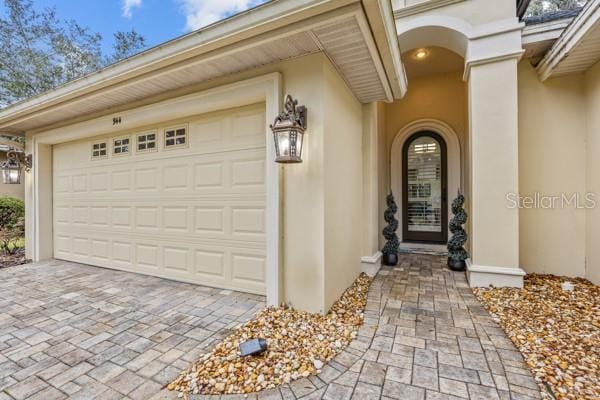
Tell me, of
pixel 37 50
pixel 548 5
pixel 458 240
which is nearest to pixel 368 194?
pixel 458 240

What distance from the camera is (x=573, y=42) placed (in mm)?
2949

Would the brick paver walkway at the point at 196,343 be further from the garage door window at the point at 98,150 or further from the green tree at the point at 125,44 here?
the green tree at the point at 125,44

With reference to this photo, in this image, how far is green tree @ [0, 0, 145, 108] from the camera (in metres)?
7.69

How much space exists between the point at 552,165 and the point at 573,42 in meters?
1.51

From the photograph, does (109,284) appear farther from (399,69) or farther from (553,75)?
(553,75)

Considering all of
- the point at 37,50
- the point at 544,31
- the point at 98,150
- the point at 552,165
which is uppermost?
the point at 37,50

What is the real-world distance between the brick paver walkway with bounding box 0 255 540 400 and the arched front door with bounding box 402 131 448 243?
222 cm

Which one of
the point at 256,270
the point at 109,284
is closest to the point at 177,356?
the point at 256,270

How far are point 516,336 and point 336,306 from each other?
1.51m

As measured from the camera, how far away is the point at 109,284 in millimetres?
3551

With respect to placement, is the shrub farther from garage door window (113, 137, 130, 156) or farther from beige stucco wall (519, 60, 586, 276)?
beige stucco wall (519, 60, 586, 276)

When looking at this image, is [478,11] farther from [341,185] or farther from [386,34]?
[341,185]

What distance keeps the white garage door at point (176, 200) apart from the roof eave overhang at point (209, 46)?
745 millimetres

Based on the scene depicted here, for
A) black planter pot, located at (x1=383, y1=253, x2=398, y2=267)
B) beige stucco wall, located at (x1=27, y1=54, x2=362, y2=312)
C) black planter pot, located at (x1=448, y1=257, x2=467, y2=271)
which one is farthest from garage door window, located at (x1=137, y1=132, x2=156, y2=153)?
black planter pot, located at (x1=448, y1=257, x2=467, y2=271)
